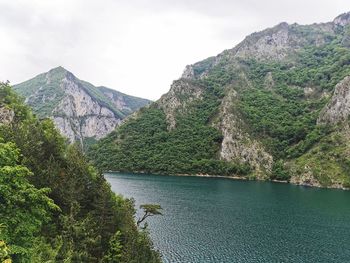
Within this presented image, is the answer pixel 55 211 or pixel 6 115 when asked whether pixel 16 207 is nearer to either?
pixel 55 211

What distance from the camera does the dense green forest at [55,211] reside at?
2664 cm

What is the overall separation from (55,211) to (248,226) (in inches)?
2432

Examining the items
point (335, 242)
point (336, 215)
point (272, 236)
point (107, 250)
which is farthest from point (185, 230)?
point (336, 215)

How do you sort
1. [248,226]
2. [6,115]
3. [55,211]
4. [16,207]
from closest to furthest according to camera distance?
[16,207] → [55,211] → [6,115] → [248,226]

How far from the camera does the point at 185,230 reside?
92.6 m

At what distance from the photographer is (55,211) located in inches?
2079

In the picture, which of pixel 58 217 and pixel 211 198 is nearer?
pixel 58 217

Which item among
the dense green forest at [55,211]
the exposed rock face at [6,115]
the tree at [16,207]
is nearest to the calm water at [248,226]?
the dense green forest at [55,211]

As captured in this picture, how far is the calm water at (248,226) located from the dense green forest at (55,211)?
2086 centimetres

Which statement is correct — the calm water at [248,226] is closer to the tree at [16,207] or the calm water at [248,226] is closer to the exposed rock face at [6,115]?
the exposed rock face at [6,115]

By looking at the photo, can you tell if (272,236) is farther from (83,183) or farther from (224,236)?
(83,183)

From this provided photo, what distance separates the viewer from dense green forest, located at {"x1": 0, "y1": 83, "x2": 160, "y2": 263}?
87.4 feet

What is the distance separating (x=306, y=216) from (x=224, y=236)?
132 ft

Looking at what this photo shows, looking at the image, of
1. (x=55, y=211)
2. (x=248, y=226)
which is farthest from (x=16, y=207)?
(x=248, y=226)
